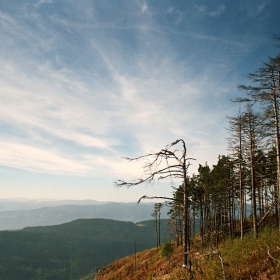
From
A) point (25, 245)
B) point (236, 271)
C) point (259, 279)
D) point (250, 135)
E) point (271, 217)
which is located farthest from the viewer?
point (25, 245)

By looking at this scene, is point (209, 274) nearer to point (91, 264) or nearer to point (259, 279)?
point (259, 279)

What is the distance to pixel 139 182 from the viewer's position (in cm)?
→ 830

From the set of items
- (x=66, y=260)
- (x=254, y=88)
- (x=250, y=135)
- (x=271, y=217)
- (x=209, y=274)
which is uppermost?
(x=254, y=88)

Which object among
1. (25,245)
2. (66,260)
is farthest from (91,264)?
(25,245)

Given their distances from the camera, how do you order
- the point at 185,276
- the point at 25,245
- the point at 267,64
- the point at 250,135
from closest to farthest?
1. the point at 185,276
2. the point at 267,64
3. the point at 250,135
4. the point at 25,245

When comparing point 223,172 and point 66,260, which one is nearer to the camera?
point 223,172

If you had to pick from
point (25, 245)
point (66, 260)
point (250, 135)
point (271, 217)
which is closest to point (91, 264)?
point (66, 260)

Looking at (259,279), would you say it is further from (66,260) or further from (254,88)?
(66,260)

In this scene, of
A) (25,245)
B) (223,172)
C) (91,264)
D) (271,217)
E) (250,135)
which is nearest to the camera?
(250,135)

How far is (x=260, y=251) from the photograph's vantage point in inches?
322

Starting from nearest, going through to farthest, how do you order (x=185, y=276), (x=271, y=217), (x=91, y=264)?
(x=185, y=276), (x=271, y=217), (x=91, y=264)

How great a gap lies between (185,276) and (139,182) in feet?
13.1

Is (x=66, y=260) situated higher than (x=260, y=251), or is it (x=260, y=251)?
(x=260, y=251)

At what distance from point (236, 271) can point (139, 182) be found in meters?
4.43
